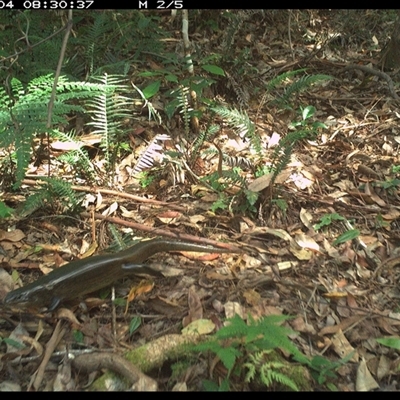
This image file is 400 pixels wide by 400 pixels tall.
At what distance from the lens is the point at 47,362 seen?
268 centimetres

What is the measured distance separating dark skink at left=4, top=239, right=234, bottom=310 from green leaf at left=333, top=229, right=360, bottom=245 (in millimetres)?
1503

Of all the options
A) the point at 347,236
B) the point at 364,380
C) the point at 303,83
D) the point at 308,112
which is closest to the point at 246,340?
the point at 364,380

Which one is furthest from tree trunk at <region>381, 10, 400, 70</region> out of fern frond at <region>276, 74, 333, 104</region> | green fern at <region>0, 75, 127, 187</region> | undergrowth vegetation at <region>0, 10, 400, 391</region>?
green fern at <region>0, 75, 127, 187</region>

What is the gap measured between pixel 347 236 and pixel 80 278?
2109mm

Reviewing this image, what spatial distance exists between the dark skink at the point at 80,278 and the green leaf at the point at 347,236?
4.93 ft

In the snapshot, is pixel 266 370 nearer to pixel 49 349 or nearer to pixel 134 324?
pixel 134 324

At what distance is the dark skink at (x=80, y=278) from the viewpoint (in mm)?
3010

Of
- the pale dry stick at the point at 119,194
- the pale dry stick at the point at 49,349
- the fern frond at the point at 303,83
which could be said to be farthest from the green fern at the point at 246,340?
the fern frond at the point at 303,83

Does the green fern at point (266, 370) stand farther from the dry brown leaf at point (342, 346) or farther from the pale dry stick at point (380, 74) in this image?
the pale dry stick at point (380, 74)

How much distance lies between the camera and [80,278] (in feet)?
10.2

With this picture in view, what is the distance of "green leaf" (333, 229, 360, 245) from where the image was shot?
12.1ft

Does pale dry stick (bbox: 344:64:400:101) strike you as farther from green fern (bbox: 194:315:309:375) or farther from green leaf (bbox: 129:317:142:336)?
green leaf (bbox: 129:317:142:336)

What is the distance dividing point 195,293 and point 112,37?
3638mm
